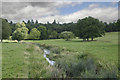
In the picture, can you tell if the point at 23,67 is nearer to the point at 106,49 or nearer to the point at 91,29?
the point at 106,49

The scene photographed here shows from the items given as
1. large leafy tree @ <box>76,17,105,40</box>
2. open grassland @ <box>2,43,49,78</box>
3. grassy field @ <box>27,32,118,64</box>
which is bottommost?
open grassland @ <box>2,43,49,78</box>

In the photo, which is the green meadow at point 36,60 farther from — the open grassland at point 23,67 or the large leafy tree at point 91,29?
the large leafy tree at point 91,29

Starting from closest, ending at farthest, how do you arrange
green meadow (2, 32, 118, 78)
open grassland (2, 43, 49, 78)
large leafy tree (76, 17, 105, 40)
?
open grassland (2, 43, 49, 78) < green meadow (2, 32, 118, 78) < large leafy tree (76, 17, 105, 40)

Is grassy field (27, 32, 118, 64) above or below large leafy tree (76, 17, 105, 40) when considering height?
below

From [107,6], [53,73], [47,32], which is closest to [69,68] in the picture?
[53,73]

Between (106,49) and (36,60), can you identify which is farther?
(106,49)

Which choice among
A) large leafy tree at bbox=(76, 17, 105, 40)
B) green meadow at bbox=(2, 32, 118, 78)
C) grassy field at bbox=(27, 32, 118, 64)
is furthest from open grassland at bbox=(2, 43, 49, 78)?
large leafy tree at bbox=(76, 17, 105, 40)

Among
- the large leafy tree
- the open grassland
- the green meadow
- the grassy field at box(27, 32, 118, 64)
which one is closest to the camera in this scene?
the open grassland

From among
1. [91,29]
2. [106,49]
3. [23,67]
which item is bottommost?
[23,67]

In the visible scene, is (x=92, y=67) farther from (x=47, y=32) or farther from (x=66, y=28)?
(x=66, y=28)

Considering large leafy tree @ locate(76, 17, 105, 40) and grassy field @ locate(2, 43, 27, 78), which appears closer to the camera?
grassy field @ locate(2, 43, 27, 78)

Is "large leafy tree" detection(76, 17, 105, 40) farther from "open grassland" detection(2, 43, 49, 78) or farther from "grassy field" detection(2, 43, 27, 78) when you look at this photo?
"grassy field" detection(2, 43, 27, 78)

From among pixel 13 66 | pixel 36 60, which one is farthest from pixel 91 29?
pixel 13 66

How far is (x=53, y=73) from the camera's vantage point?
7.79 metres
